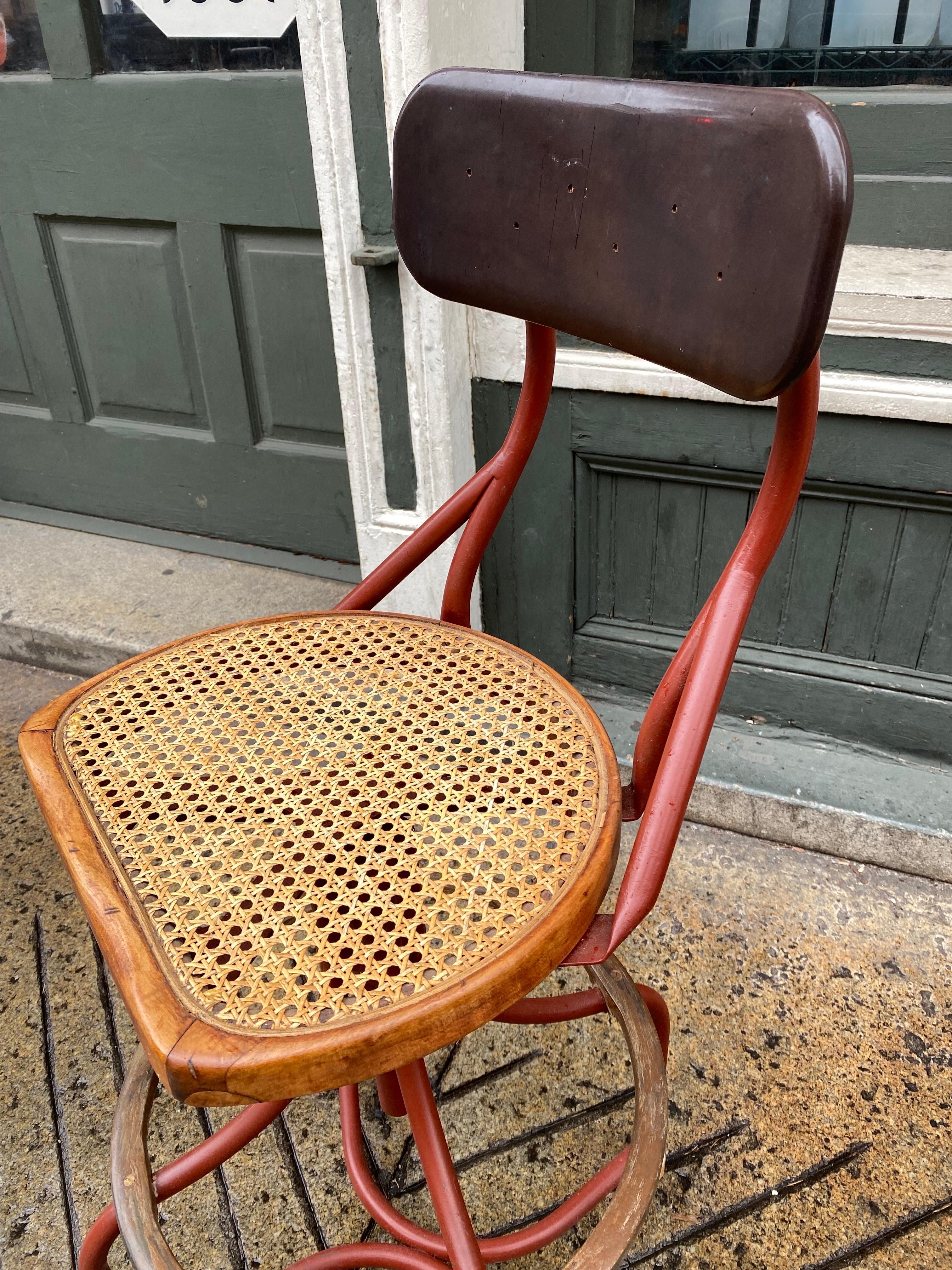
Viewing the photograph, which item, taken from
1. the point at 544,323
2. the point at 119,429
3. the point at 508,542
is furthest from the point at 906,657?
the point at 119,429

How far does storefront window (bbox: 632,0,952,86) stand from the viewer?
4.01ft

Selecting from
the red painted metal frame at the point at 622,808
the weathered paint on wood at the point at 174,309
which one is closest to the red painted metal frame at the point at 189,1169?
the red painted metal frame at the point at 622,808

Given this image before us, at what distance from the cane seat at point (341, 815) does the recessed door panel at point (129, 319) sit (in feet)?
4.50

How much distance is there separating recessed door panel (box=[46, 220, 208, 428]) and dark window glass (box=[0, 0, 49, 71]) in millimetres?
304

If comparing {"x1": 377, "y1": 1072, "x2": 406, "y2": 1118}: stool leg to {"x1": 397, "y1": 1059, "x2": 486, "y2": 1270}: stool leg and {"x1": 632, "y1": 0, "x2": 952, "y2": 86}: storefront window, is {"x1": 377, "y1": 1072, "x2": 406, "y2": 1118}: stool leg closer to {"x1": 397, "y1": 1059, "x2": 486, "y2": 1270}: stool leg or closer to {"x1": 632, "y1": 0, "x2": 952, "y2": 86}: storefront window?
{"x1": 397, "y1": 1059, "x2": 486, "y2": 1270}: stool leg

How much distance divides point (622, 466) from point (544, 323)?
0.72m

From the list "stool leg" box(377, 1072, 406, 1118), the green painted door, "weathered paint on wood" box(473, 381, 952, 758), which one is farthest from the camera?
the green painted door

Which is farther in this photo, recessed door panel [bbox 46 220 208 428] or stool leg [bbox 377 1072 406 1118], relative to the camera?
recessed door panel [bbox 46 220 208 428]

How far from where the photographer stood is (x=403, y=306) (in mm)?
1469

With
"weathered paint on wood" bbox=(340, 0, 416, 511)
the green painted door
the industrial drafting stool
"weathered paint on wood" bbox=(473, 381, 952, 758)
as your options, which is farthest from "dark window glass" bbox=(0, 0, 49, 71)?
the industrial drafting stool

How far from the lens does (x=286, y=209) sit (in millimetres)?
1796

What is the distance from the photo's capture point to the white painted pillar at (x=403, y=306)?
129 cm

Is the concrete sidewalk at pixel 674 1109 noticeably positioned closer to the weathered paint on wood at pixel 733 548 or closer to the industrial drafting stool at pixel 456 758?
the industrial drafting stool at pixel 456 758

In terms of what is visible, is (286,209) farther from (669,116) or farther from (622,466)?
(669,116)
